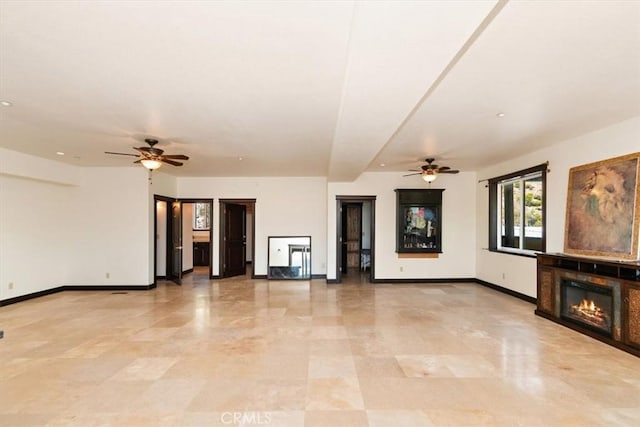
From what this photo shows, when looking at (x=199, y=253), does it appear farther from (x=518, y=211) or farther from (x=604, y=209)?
(x=604, y=209)

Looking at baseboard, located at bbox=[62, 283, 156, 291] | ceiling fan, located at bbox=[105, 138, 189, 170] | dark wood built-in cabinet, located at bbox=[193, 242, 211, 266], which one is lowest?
baseboard, located at bbox=[62, 283, 156, 291]

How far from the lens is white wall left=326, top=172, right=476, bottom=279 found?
811 cm

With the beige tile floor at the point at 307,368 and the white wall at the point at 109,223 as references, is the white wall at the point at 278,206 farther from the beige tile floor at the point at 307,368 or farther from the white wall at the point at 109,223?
the beige tile floor at the point at 307,368

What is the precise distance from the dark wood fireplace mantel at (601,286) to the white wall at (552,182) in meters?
0.62

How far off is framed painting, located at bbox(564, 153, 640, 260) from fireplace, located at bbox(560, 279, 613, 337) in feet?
1.71

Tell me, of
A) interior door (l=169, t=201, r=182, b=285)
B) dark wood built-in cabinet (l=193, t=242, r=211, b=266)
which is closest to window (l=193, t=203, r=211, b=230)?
dark wood built-in cabinet (l=193, t=242, r=211, b=266)

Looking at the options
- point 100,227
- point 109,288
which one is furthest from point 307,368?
point 100,227

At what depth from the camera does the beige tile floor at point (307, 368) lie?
100 inches

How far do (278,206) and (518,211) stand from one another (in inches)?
224

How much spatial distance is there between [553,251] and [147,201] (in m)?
8.28

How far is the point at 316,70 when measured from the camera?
274 cm

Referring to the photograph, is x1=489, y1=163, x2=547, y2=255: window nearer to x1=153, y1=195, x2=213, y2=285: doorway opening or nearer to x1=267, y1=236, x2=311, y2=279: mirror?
x1=267, y1=236, x2=311, y2=279: mirror

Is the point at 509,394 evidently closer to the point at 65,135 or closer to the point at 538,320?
the point at 538,320

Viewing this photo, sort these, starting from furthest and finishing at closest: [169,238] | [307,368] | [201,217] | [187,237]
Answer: [201,217]
[187,237]
[169,238]
[307,368]
